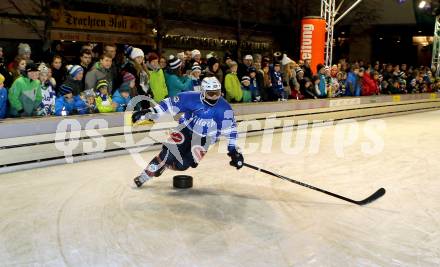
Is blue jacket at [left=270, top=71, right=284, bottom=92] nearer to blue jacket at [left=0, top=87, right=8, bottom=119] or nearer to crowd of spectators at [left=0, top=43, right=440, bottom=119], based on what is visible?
crowd of spectators at [left=0, top=43, right=440, bottom=119]

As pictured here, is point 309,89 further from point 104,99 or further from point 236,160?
point 236,160

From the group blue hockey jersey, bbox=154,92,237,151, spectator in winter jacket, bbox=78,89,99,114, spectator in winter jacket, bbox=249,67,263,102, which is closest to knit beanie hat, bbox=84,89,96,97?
spectator in winter jacket, bbox=78,89,99,114

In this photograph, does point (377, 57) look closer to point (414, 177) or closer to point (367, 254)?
point (414, 177)

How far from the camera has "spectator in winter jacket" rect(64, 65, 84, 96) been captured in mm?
7072

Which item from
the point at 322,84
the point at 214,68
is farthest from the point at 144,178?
the point at 322,84

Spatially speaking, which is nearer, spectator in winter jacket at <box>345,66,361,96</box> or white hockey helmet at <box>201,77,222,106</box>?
white hockey helmet at <box>201,77,222,106</box>

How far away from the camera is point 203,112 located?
5.30 m

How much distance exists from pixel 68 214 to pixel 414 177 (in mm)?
4310

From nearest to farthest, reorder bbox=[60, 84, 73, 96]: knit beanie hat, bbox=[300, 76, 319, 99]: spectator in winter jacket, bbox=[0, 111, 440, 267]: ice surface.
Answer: bbox=[0, 111, 440, 267]: ice surface → bbox=[60, 84, 73, 96]: knit beanie hat → bbox=[300, 76, 319, 99]: spectator in winter jacket

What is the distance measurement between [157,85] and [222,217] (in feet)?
13.2

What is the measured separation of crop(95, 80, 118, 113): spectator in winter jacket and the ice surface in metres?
0.84

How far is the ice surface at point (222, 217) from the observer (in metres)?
3.63

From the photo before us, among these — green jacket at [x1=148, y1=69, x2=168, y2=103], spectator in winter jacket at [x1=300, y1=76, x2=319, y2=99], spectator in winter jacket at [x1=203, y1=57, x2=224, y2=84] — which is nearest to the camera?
green jacket at [x1=148, y1=69, x2=168, y2=103]

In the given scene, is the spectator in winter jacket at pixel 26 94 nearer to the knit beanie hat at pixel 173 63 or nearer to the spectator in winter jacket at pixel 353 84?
the knit beanie hat at pixel 173 63
